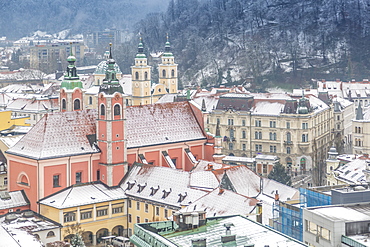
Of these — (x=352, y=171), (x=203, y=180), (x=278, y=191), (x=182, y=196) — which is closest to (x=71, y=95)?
(x=203, y=180)

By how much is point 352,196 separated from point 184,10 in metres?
158

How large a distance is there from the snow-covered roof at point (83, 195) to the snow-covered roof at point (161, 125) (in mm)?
4458

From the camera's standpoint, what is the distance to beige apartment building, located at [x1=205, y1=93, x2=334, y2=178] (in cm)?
8575

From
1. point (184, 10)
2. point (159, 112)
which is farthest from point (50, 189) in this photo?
point (184, 10)

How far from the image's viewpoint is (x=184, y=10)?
193375 millimetres

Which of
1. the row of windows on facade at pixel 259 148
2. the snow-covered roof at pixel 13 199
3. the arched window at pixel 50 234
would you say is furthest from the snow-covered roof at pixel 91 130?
the row of windows on facade at pixel 259 148

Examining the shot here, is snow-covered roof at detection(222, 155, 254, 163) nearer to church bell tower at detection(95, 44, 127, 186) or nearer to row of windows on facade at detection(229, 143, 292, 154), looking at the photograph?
row of windows on facade at detection(229, 143, 292, 154)

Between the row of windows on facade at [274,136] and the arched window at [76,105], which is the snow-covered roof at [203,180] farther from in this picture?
the row of windows on facade at [274,136]

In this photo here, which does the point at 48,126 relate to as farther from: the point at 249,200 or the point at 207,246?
the point at 207,246

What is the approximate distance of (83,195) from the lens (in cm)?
5944

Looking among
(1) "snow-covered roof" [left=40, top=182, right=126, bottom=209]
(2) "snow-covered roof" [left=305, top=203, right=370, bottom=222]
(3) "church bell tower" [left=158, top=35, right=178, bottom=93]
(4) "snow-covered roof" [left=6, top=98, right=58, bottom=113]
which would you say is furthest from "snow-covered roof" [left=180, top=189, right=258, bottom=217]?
(4) "snow-covered roof" [left=6, top=98, right=58, bottom=113]

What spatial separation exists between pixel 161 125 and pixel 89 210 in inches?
461

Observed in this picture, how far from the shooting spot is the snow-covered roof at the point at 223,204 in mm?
50906

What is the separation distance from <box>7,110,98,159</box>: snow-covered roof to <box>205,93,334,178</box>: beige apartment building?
28374 millimetres
